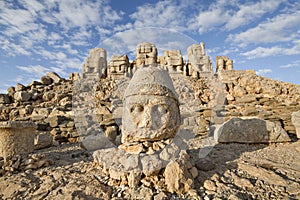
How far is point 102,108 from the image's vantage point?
1079 centimetres

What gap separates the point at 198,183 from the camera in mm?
2891

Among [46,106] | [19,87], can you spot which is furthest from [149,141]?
[19,87]

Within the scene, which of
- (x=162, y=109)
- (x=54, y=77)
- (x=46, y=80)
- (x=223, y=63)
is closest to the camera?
(x=162, y=109)

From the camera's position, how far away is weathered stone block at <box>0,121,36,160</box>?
4.73 metres

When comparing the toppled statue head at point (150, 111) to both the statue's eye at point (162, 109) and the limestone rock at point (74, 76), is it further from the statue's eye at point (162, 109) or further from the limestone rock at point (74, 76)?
the limestone rock at point (74, 76)

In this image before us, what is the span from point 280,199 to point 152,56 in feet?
48.0

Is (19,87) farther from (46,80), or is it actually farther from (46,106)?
(46,106)

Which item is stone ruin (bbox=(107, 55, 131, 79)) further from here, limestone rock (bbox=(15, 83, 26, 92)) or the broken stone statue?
the broken stone statue

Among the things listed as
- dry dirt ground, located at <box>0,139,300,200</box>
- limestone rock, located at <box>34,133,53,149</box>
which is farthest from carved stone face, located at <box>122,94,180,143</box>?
limestone rock, located at <box>34,133,53,149</box>

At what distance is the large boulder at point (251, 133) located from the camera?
542 cm

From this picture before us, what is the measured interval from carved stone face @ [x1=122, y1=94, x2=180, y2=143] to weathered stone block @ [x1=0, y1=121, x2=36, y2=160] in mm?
3301

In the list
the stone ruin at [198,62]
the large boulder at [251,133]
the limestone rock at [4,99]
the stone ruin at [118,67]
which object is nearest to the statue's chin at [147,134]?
the large boulder at [251,133]

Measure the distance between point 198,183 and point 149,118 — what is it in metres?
1.24

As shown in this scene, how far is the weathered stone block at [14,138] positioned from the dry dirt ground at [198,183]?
1.80m
